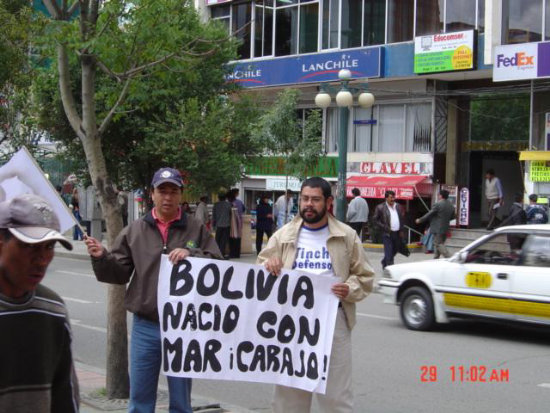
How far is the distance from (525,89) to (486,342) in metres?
14.4

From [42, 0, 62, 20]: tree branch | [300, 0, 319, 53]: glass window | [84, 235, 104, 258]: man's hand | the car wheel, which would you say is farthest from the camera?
[300, 0, 319, 53]: glass window

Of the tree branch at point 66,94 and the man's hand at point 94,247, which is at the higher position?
the tree branch at point 66,94

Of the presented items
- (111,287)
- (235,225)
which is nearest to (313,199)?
(111,287)

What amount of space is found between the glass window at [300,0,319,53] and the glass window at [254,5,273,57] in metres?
1.43

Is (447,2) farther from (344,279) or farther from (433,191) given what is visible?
(344,279)

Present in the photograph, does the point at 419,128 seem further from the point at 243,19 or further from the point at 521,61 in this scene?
the point at 243,19

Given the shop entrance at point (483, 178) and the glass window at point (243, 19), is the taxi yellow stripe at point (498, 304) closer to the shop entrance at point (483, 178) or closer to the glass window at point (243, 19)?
the shop entrance at point (483, 178)

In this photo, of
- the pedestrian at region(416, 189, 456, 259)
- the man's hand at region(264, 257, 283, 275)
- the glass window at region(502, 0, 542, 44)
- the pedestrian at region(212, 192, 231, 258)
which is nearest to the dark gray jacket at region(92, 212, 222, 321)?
the man's hand at region(264, 257, 283, 275)

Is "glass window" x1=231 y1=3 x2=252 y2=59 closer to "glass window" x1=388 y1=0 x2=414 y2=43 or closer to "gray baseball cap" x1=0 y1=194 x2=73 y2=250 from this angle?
"glass window" x1=388 y1=0 x2=414 y2=43

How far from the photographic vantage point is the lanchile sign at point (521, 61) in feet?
71.9

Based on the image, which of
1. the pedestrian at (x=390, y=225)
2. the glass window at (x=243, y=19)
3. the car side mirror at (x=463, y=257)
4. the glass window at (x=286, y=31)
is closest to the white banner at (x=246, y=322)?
the car side mirror at (x=463, y=257)

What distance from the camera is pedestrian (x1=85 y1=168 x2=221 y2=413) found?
16.9 ft

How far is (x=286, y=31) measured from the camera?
29547mm

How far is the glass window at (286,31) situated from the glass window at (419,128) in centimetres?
509
